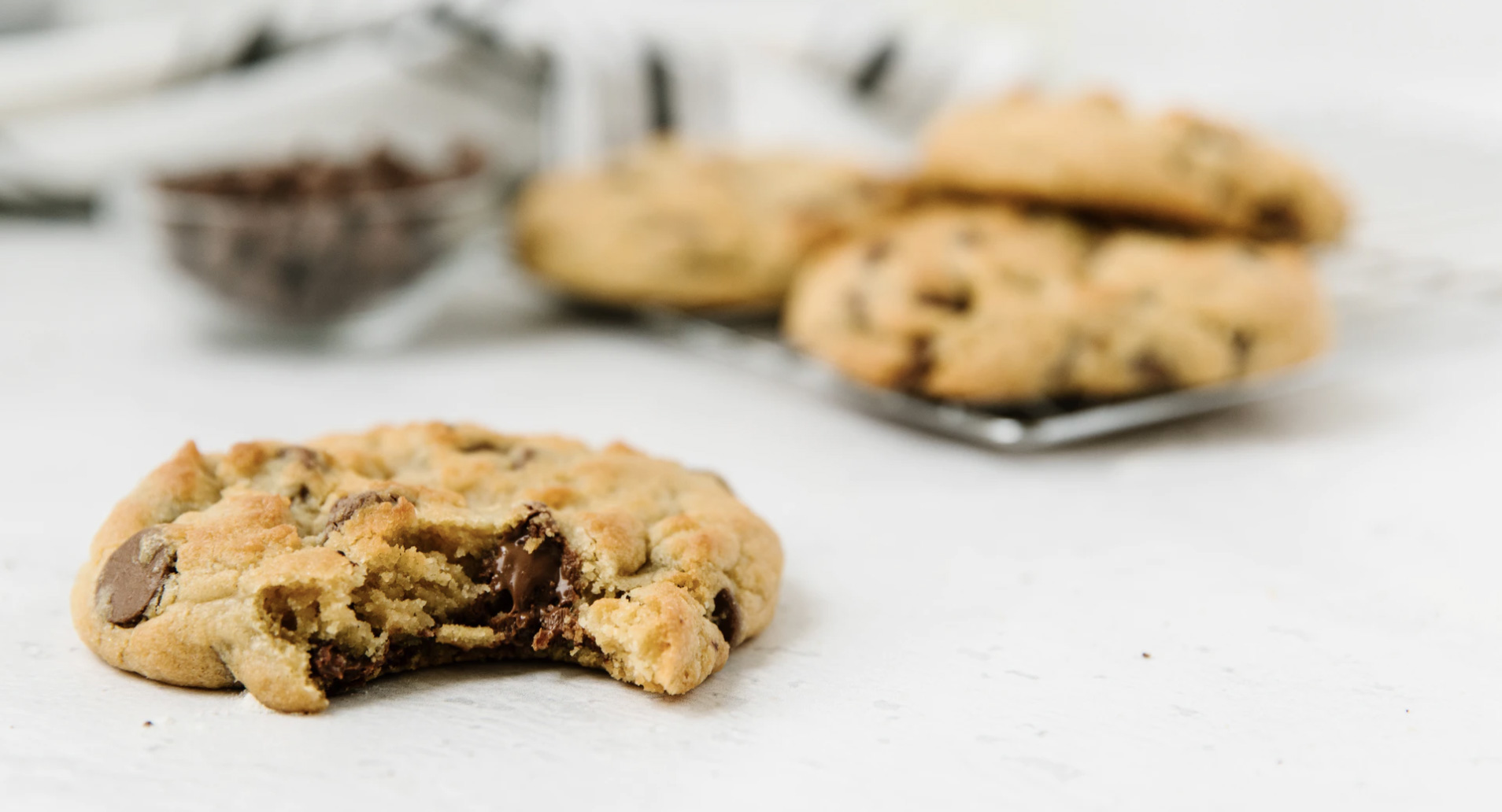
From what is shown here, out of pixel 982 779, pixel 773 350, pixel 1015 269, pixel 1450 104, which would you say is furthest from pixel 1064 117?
pixel 1450 104

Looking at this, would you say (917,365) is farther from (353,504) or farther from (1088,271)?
(353,504)

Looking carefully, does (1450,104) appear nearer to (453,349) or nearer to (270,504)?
(453,349)

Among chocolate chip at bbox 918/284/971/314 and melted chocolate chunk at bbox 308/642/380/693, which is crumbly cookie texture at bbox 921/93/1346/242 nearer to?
chocolate chip at bbox 918/284/971/314

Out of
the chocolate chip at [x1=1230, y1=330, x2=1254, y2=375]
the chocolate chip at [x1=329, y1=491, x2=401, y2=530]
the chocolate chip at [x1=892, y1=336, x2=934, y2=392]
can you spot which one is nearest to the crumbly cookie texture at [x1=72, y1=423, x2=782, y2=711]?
the chocolate chip at [x1=329, y1=491, x2=401, y2=530]

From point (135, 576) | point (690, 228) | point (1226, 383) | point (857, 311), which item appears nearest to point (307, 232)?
point (690, 228)

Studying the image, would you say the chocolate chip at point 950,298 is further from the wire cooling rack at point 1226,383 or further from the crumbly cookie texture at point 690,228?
the crumbly cookie texture at point 690,228
